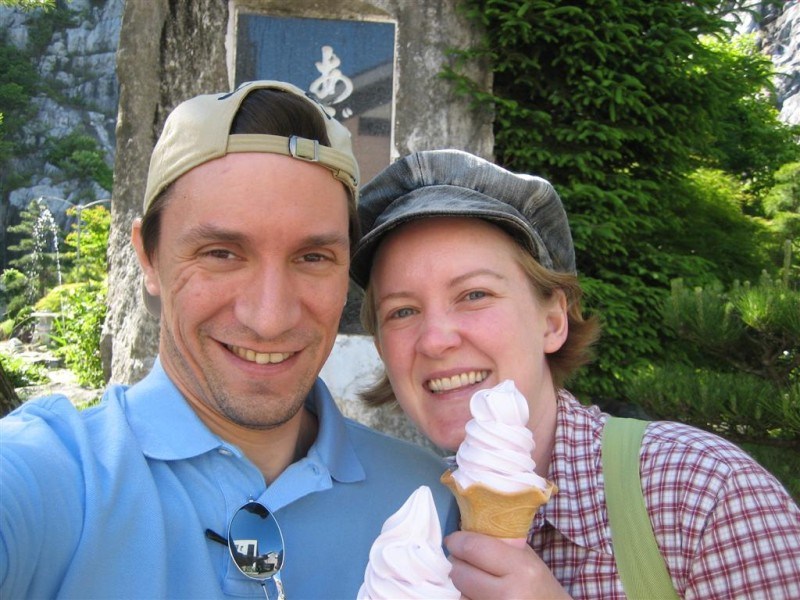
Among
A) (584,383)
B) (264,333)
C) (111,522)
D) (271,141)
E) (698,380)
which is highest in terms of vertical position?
(271,141)

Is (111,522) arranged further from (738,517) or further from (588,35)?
(588,35)

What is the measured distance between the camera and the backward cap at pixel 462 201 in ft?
6.18

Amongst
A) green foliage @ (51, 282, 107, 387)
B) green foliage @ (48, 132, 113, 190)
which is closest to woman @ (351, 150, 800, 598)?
green foliage @ (51, 282, 107, 387)

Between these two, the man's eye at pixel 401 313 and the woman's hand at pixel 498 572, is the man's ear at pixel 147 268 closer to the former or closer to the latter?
the man's eye at pixel 401 313

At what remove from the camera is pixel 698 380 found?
342cm

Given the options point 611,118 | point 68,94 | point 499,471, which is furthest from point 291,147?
point 68,94

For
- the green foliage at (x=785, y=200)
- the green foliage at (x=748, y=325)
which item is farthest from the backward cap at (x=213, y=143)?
the green foliage at (x=785, y=200)

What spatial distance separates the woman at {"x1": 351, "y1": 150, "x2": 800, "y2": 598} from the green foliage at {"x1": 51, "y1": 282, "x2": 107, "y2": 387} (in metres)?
6.25

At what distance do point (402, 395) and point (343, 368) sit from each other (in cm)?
244

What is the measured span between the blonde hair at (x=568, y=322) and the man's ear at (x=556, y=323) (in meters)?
0.02

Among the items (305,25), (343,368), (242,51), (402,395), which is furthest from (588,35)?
(402,395)

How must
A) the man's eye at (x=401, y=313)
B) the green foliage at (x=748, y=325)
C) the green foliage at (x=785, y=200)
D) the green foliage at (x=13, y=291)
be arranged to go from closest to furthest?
the man's eye at (x=401, y=313)
the green foliage at (x=748, y=325)
the green foliage at (x=785, y=200)
the green foliage at (x=13, y=291)

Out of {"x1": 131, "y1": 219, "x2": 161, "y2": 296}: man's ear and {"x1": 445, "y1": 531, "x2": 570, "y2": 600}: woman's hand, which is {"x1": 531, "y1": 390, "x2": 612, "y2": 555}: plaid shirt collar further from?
{"x1": 131, "y1": 219, "x2": 161, "y2": 296}: man's ear

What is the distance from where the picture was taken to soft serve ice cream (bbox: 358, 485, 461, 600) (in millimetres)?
1206
